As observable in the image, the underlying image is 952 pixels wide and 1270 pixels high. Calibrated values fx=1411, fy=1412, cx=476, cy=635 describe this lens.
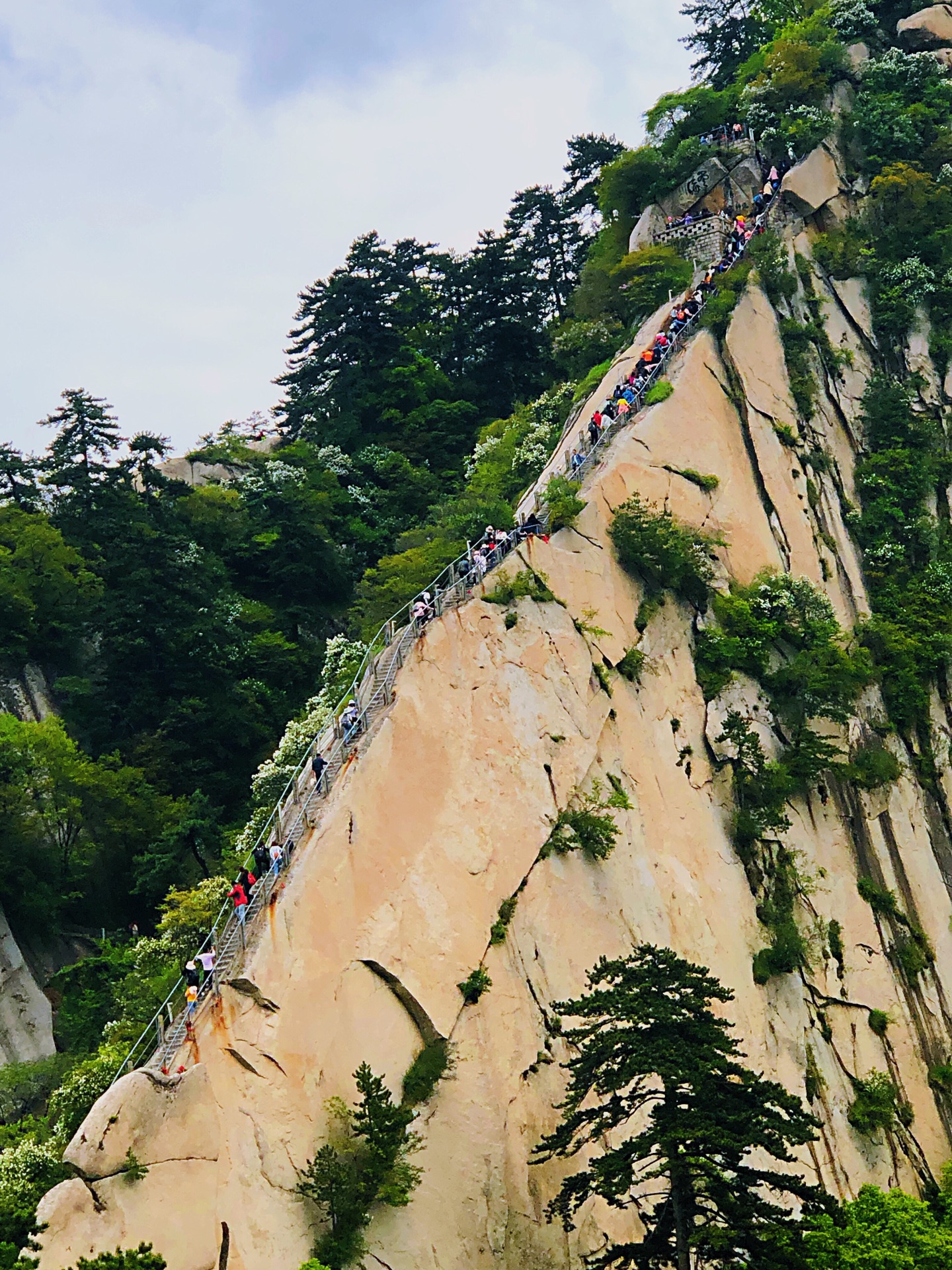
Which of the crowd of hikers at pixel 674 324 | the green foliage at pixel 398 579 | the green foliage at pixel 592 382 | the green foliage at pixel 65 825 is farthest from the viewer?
the green foliage at pixel 592 382

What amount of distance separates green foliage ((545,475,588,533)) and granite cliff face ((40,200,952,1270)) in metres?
0.41

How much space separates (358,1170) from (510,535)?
15.5m

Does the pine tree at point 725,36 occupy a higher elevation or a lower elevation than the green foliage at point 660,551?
higher

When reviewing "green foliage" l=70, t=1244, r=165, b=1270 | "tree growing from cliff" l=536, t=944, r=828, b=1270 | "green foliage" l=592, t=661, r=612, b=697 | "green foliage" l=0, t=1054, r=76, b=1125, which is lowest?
"green foliage" l=70, t=1244, r=165, b=1270

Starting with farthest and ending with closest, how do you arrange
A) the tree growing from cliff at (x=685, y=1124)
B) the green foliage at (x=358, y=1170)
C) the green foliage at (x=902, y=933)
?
the green foliage at (x=902, y=933), the green foliage at (x=358, y=1170), the tree growing from cliff at (x=685, y=1124)

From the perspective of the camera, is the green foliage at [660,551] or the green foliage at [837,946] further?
the green foliage at [660,551]

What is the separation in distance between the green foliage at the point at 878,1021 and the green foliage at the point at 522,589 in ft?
39.2

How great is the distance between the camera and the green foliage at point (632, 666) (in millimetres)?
32781

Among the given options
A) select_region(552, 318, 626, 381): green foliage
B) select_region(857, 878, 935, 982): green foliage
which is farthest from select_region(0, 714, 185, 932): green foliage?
select_region(552, 318, 626, 381): green foliage

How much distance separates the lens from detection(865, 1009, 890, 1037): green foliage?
32.3m

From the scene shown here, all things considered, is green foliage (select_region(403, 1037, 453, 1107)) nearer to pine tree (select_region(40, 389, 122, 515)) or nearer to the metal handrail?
the metal handrail

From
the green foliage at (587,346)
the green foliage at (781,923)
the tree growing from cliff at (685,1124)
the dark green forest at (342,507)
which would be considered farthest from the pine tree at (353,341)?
the tree growing from cliff at (685,1124)

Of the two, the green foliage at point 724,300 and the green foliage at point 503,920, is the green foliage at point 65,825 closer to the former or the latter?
the green foliage at point 503,920

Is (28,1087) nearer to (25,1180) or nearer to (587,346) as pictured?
(25,1180)
